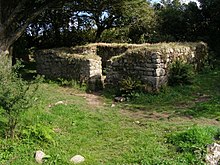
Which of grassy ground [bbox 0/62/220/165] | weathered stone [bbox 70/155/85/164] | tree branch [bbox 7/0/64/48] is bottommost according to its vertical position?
weathered stone [bbox 70/155/85/164]

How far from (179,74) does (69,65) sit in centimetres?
431

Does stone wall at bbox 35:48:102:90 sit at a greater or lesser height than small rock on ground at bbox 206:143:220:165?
greater

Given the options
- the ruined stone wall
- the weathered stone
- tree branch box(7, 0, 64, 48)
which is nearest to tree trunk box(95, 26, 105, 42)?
tree branch box(7, 0, 64, 48)

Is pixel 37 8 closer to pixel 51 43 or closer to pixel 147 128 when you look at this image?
pixel 51 43

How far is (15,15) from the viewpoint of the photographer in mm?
14391

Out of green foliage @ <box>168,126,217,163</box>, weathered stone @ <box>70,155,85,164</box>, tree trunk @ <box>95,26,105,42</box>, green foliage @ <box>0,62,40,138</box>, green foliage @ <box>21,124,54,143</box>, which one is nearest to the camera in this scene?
weathered stone @ <box>70,155,85,164</box>

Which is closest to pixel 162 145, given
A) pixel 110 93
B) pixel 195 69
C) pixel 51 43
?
pixel 110 93

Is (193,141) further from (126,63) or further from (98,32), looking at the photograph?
(98,32)

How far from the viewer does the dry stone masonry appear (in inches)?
455

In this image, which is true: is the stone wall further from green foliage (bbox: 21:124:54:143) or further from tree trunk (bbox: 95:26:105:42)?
tree trunk (bbox: 95:26:105:42)

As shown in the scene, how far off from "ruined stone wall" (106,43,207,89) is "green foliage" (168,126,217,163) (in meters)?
4.41

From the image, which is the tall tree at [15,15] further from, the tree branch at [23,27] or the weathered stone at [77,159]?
the weathered stone at [77,159]

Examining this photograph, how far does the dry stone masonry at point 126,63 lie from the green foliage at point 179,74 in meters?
0.26

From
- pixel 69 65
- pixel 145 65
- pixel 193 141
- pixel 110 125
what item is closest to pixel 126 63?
pixel 145 65
